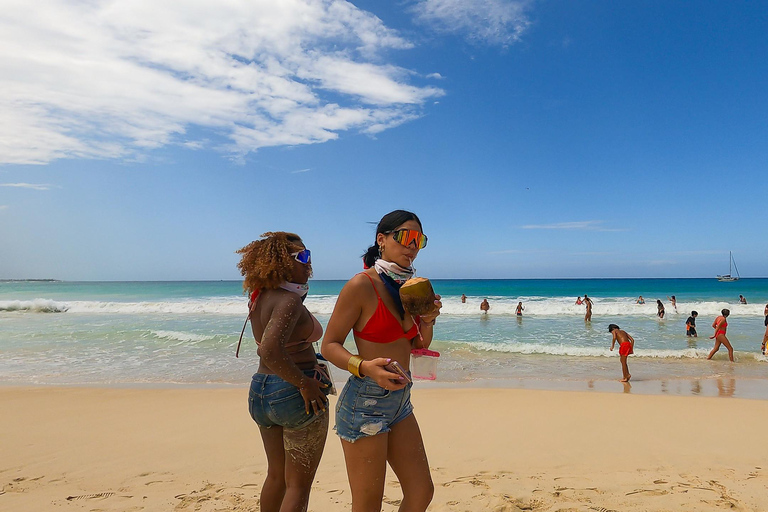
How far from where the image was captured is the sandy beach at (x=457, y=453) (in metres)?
3.95

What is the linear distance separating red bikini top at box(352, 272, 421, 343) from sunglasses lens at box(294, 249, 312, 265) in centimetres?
61

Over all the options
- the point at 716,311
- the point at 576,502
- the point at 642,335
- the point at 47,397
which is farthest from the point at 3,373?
the point at 716,311

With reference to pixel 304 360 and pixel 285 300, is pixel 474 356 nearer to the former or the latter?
pixel 304 360

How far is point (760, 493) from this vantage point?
3.97 metres

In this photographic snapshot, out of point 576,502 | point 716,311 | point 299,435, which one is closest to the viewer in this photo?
point 299,435

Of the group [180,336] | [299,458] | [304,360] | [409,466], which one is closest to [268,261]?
[304,360]

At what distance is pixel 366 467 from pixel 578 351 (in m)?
12.6

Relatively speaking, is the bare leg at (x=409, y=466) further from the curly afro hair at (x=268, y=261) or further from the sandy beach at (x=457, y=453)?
the sandy beach at (x=457, y=453)

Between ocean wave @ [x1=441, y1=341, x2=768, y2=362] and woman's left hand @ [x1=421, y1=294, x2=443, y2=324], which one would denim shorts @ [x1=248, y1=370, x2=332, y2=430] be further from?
ocean wave @ [x1=441, y1=341, x2=768, y2=362]

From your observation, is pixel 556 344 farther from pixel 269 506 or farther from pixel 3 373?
pixel 3 373

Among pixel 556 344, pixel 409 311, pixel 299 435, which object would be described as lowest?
pixel 556 344

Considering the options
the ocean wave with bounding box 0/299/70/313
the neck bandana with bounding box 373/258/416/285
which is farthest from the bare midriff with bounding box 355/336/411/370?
the ocean wave with bounding box 0/299/70/313

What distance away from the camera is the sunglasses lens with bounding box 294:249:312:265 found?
8.91 ft

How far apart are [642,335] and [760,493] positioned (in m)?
14.2
